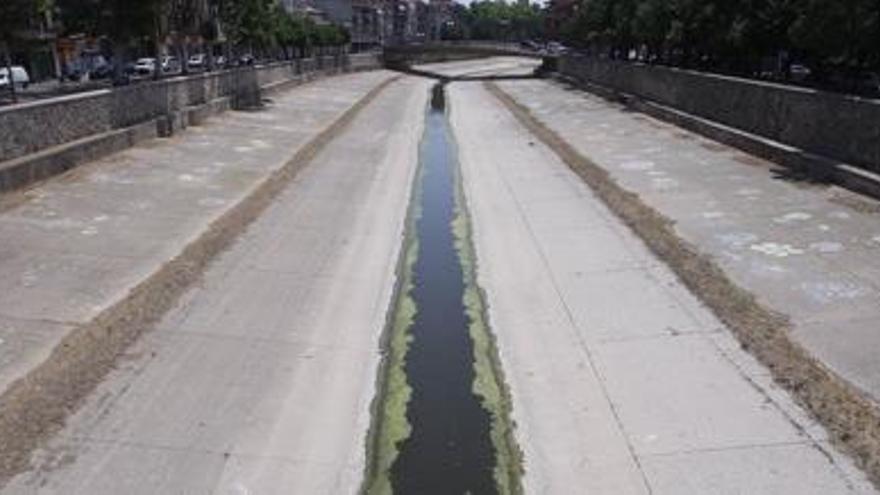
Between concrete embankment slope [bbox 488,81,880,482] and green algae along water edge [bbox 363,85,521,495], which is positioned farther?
concrete embankment slope [bbox 488,81,880,482]

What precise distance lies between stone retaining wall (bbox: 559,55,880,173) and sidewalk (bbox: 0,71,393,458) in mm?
13961

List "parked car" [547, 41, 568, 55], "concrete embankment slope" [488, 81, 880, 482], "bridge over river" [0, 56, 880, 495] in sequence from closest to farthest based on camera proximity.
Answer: "bridge over river" [0, 56, 880, 495]
"concrete embankment slope" [488, 81, 880, 482]
"parked car" [547, 41, 568, 55]

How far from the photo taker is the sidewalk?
48.7ft

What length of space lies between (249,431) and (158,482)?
1.60 metres

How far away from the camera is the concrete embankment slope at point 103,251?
40.9 feet

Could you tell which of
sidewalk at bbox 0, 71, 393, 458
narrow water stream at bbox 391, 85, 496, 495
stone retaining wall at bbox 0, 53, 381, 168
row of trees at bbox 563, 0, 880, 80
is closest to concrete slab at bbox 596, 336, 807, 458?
narrow water stream at bbox 391, 85, 496, 495

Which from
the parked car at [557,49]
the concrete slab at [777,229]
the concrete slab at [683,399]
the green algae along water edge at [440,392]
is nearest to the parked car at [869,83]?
the concrete slab at [777,229]

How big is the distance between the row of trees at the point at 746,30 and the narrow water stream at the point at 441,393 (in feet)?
37.1

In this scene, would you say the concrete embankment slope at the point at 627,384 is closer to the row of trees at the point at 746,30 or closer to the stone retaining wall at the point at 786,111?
the stone retaining wall at the point at 786,111

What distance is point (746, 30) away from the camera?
40.2 metres

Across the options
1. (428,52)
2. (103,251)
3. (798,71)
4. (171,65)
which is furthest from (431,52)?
(103,251)

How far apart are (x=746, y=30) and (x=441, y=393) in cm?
2981

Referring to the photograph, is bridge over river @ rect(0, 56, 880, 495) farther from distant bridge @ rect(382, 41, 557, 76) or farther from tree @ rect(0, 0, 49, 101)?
distant bridge @ rect(382, 41, 557, 76)

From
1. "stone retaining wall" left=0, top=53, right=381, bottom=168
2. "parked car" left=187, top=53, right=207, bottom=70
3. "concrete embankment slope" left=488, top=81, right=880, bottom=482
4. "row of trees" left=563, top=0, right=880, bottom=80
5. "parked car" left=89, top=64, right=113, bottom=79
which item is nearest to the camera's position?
"concrete embankment slope" left=488, top=81, right=880, bottom=482
